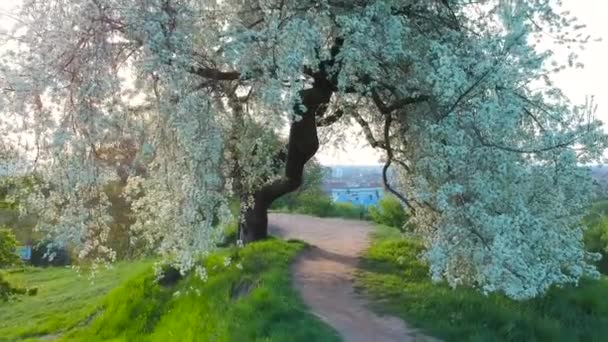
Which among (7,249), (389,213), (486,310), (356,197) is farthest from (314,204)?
(486,310)

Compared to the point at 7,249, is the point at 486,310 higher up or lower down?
lower down

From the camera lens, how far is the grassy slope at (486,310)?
8.48 metres

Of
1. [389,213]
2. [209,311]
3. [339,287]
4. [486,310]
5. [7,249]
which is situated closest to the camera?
[486,310]

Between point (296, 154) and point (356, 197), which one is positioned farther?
point (356, 197)

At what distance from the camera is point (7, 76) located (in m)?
7.56

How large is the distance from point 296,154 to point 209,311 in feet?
11.8

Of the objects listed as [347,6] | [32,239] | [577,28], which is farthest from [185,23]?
[32,239]

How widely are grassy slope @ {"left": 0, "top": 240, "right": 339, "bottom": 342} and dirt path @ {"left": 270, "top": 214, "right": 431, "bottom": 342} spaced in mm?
256

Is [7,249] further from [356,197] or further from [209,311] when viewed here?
[356,197]

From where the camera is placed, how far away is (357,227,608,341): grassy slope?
8.48 m

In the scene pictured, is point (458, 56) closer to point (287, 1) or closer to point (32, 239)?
point (287, 1)

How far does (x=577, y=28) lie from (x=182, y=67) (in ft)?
16.8

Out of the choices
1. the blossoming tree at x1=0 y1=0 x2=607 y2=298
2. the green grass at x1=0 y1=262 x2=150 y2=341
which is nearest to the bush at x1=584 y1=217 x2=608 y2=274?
the blossoming tree at x1=0 y1=0 x2=607 y2=298

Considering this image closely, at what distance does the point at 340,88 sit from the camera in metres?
8.24
